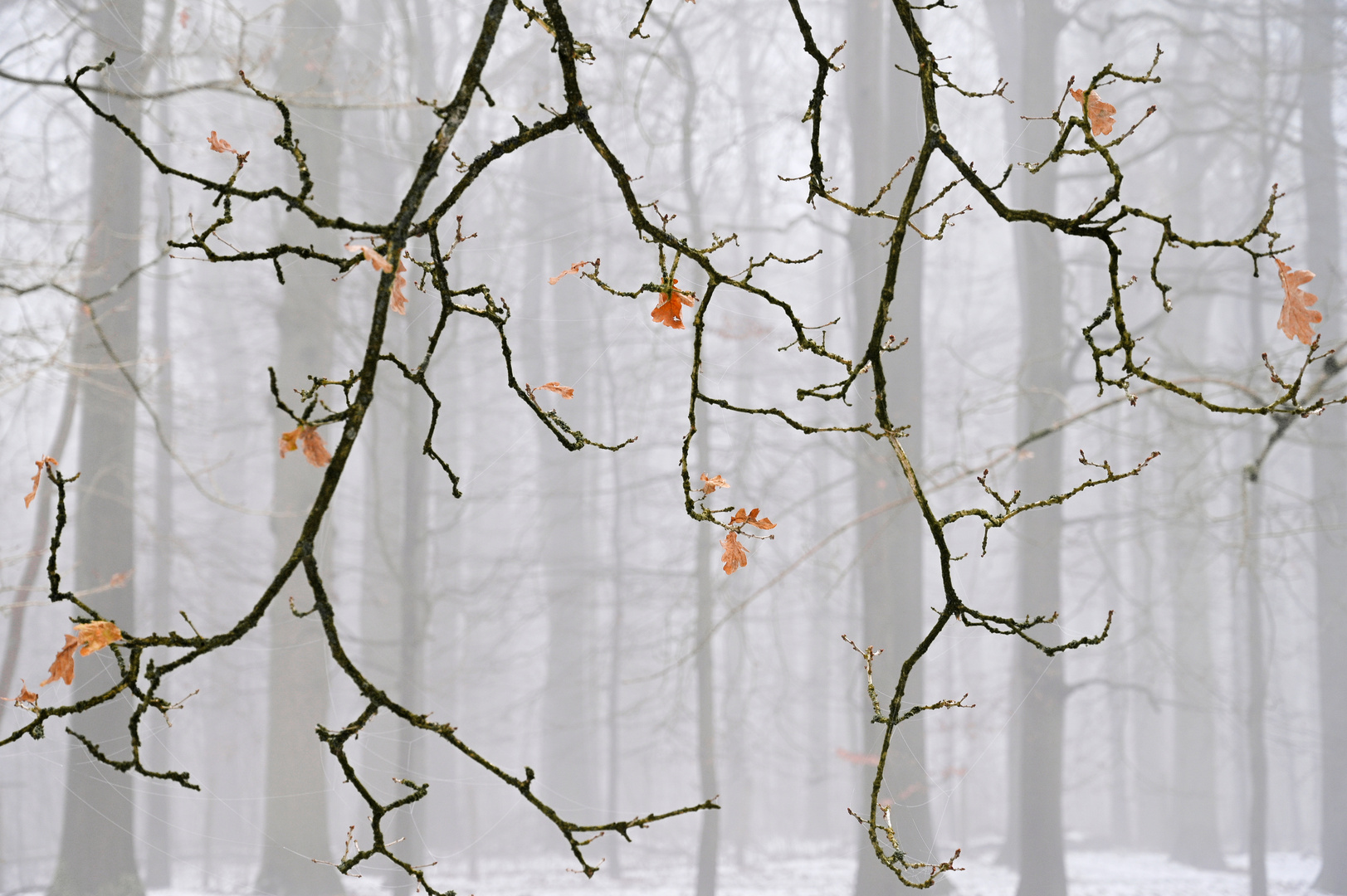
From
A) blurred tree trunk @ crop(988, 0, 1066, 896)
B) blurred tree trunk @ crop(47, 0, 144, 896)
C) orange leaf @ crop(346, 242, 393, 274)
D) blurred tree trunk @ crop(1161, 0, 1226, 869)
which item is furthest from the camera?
blurred tree trunk @ crop(1161, 0, 1226, 869)

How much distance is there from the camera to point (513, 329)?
23.6ft

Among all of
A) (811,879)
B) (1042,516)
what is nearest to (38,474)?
(1042,516)

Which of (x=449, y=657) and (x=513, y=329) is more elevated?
(x=513, y=329)

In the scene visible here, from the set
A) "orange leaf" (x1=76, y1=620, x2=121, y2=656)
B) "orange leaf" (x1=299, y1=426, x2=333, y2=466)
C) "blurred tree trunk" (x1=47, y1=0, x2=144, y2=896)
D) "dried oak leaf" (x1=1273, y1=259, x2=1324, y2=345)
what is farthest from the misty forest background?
"orange leaf" (x1=76, y1=620, x2=121, y2=656)

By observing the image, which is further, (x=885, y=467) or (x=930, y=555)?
(x=930, y=555)

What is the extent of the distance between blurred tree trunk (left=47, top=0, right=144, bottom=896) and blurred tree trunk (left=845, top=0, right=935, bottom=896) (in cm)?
283

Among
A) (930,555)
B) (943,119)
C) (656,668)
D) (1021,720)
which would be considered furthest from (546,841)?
(943,119)

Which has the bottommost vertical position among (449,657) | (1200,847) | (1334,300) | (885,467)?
(1200,847)

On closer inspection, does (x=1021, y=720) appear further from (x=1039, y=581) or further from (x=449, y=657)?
(x=449, y=657)

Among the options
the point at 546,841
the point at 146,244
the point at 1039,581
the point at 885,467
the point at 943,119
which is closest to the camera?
the point at 885,467

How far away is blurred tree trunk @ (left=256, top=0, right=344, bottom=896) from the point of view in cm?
456

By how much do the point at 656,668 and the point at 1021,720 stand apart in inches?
134

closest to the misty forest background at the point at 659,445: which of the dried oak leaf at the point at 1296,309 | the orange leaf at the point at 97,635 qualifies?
the dried oak leaf at the point at 1296,309

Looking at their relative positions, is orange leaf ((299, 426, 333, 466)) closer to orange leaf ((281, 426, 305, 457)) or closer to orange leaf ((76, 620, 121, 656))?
orange leaf ((281, 426, 305, 457))
